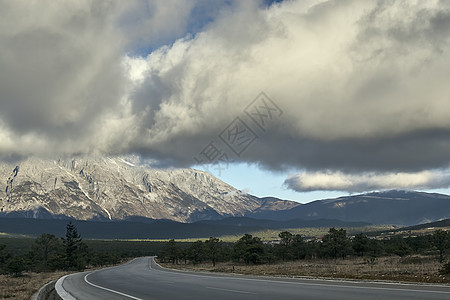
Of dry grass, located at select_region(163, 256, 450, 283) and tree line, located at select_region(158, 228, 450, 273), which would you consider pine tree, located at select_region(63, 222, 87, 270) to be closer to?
tree line, located at select_region(158, 228, 450, 273)

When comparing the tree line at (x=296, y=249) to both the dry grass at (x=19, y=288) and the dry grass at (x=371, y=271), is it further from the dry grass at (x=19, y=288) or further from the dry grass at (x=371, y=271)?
the dry grass at (x=19, y=288)

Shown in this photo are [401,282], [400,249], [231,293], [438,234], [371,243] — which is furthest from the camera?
[371,243]

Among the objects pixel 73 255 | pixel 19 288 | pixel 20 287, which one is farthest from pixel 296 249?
pixel 19 288

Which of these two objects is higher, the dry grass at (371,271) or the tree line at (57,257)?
the dry grass at (371,271)

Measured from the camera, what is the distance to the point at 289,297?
22.0 meters

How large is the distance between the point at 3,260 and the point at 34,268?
946cm

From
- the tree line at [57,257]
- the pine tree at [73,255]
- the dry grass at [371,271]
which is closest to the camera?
the dry grass at [371,271]

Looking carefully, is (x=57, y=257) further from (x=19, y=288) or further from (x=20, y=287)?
(x=19, y=288)

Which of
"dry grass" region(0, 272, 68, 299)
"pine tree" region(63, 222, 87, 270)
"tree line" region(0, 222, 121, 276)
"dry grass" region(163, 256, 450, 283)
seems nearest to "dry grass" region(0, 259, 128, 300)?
"dry grass" region(0, 272, 68, 299)

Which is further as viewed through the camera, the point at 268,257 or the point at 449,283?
the point at 268,257

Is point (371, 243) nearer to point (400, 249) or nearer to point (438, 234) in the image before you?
point (400, 249)

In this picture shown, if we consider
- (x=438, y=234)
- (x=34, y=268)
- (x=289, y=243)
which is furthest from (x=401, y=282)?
(x=34, y=268)

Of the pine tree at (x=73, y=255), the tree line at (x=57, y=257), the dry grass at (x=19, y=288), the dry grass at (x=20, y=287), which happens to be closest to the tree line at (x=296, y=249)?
the pine tree at (x=73, y=255)

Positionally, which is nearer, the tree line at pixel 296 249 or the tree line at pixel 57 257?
the tree line at pixel 296 249
